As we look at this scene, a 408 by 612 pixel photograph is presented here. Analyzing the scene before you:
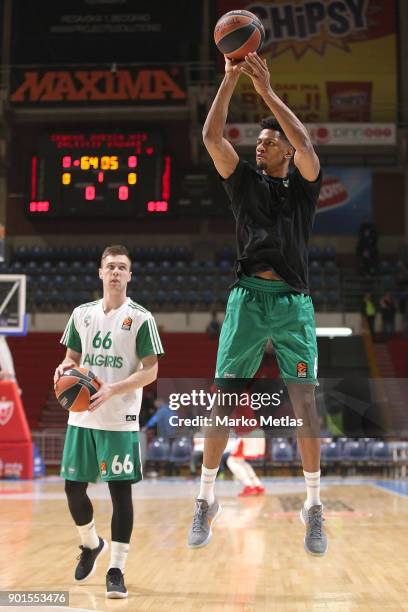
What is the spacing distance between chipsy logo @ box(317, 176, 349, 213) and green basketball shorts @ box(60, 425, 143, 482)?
67.8 feet

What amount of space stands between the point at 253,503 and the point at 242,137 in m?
13.5

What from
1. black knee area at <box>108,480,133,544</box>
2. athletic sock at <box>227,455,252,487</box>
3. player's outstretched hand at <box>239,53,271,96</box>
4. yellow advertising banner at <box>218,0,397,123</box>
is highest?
yellow advertising banner at <box>218,0,397,123</box>

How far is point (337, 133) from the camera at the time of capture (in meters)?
23.6

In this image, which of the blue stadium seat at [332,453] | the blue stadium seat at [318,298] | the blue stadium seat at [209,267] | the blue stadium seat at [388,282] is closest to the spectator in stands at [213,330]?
the blue stadium seat at [209,267]

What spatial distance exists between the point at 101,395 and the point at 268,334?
46.1 inches

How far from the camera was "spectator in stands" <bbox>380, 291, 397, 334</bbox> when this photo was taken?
22203 millimetres

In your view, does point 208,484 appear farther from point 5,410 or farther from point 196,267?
point 196,267

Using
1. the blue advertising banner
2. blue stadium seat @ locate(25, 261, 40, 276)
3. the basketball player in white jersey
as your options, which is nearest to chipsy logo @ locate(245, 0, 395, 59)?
the blue advertising banner

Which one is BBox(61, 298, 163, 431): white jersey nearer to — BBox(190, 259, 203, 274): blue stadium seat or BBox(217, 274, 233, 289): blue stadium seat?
BBox(217, 274, 233, 289): blue stadium seat

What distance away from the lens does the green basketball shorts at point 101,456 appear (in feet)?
18.5

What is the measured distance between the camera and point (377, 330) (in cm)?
2328

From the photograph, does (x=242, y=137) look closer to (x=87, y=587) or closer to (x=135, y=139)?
(x=135, y=139)

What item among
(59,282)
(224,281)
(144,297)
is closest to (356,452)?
(224,281)

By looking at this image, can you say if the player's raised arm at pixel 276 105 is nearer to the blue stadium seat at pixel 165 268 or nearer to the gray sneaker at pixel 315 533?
the gray sneaker at pixel 315 533
